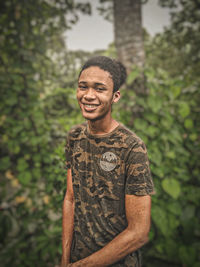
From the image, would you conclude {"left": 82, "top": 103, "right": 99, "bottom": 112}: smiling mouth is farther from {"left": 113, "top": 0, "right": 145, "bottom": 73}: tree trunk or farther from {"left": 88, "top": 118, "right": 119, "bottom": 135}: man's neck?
{"left": 113, "top": 0, "right": 145, "bottom": 73}: tree trunk

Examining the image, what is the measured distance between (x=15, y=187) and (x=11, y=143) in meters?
2.08

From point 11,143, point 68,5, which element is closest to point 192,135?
point 11,143

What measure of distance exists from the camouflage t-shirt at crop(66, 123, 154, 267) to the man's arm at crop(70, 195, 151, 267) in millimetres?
60

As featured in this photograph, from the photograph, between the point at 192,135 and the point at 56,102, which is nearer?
the point at 192,135

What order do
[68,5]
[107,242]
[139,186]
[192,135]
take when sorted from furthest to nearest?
[68,5], [192,135], [107,242], [139,186]

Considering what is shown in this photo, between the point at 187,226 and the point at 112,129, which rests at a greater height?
the point at 112,129

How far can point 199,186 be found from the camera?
2262mm

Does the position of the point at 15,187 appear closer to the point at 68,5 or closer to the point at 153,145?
the point at 153,145

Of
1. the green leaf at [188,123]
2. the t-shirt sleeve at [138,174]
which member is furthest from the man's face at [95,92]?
the green leaf at [188,123]

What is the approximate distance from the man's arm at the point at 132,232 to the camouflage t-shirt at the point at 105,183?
6cm

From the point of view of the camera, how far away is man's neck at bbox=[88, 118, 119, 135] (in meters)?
1.14

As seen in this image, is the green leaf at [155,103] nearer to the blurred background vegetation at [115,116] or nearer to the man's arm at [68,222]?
the blurred background vegetation at [115,116]

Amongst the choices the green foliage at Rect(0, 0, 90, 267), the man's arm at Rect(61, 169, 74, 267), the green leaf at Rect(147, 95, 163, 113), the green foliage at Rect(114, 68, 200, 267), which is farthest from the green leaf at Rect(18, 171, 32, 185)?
the green leaf at Rect(147, 95, 163, 113)

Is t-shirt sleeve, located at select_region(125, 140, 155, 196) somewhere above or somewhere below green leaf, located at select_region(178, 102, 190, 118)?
below
